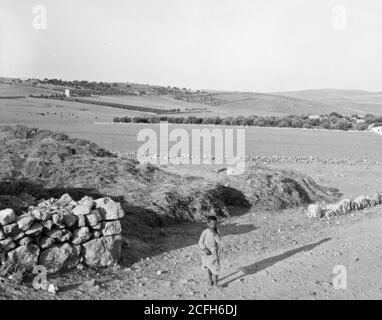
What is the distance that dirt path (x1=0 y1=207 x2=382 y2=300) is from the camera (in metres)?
8.20

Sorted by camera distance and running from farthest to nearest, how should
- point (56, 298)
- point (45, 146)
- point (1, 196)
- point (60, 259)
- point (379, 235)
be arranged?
point (45, 146), point (379, 235), point (1, 196), point (60, 259), point (56, 298)

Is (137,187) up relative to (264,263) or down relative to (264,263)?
up

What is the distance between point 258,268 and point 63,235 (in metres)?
3.58

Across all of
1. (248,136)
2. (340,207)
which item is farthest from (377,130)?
(340,207)

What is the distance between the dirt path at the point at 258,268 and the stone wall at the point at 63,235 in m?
0.36

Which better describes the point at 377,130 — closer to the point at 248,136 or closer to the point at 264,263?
the point at 248,136

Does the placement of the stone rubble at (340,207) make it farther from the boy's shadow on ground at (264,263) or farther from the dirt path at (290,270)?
the boy's shadow on ground at (264,263)

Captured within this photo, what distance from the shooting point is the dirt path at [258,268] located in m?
8.20

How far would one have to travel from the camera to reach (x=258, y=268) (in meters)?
9.52
